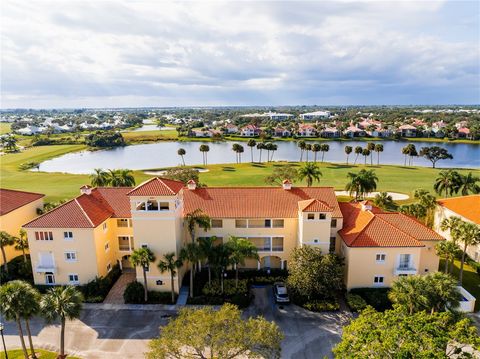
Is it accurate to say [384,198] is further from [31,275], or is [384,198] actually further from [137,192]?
[31,275]

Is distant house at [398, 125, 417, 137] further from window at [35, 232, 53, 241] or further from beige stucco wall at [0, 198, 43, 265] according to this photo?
window at [35, 232, 53, 241]

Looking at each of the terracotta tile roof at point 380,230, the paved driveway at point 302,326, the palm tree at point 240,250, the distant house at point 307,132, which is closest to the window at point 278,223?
the palm tree at point 240,250

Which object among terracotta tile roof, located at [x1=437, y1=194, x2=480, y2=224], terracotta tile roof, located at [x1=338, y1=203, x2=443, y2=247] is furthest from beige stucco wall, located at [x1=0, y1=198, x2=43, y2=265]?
terracotta tile roof, located at [x1=437, y1=194, x2=480, y2=224]

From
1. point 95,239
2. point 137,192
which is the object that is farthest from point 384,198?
→ point 95,239

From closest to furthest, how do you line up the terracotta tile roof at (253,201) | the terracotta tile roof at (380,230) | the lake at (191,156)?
the terracotta tile roof at (380,230)
the terracotta tile roof at (253,201)
the lake at (191,156)

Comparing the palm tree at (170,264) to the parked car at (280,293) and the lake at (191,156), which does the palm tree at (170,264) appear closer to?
the parked car at (280,293)

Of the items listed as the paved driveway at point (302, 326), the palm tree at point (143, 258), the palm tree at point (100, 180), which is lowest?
the paved driveway at point (302, 326)

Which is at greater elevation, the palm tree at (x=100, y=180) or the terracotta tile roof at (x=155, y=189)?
the terracotta tile roof at (x=155, y=189)
